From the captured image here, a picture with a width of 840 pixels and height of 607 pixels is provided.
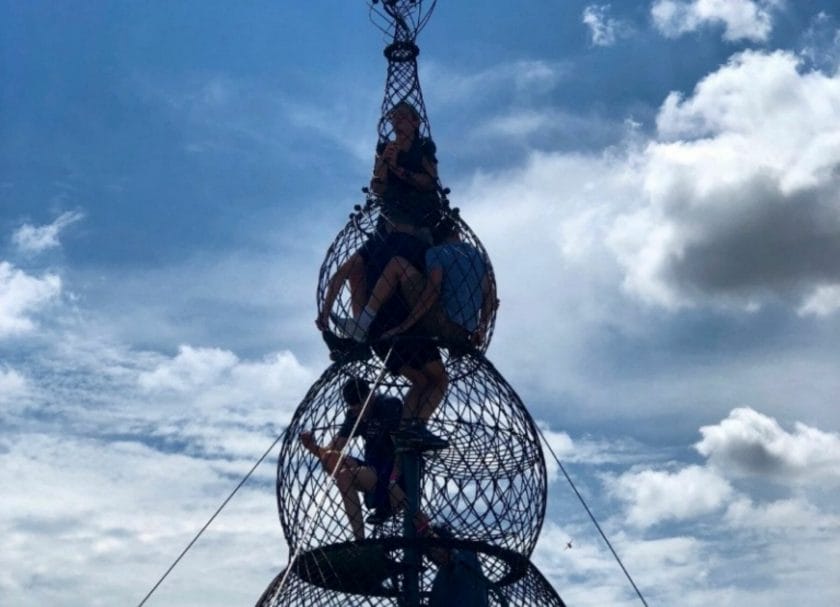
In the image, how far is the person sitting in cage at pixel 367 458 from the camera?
23.8 meters

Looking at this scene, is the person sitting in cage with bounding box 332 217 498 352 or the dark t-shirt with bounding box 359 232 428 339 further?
the dark t-shirt with bounding box 359 232 428 339

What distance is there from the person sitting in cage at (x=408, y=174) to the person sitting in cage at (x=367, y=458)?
3.25 m

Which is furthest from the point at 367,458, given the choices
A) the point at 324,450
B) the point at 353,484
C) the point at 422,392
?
the point at 422,392

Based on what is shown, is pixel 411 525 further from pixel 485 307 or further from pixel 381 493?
pixel 485 307

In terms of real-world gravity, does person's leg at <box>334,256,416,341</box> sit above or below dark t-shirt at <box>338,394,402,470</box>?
above

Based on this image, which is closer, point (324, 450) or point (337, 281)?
point (324, 450)

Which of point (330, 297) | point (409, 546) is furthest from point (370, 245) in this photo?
point (409, 546)

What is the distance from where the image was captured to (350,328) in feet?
81.5

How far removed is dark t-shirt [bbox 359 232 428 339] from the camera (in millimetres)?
24766

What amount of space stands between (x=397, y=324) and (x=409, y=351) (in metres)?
0.54

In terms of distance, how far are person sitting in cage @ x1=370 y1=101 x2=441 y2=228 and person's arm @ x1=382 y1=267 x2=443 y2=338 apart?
4.47ft

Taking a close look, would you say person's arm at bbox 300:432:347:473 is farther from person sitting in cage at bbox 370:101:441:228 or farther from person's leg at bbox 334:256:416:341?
person sitting in cage at bbox 370:101:441:228

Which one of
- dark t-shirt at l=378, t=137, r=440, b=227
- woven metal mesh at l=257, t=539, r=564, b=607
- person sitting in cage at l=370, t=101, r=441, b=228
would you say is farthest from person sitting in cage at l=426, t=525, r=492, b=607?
person sitting in cage at l=370, t=101, r=441, b=228

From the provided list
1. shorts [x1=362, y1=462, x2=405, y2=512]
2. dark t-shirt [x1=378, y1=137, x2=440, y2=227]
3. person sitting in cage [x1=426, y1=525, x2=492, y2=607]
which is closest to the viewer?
person sitting in cage [x1=426, y1=525, x2=492, y2=607]
